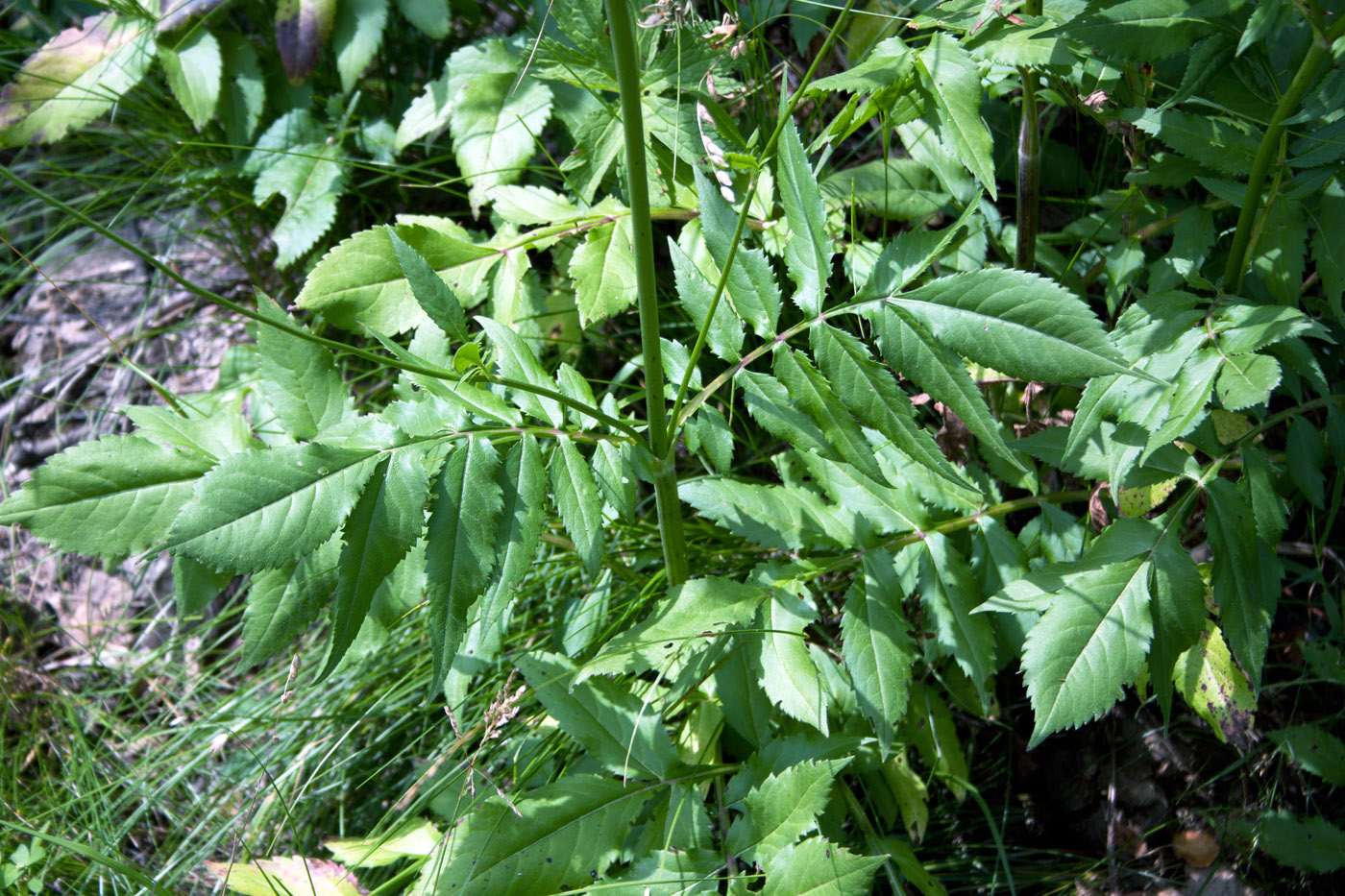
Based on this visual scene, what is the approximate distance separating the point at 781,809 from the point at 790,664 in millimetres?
209

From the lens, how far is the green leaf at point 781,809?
125 cm

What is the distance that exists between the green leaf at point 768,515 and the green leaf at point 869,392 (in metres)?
0.33

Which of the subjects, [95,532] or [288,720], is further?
[288,720]

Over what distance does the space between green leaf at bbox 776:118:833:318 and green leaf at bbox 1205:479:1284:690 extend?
0.67 m

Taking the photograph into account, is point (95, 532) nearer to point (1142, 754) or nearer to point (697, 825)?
point (697, 825)

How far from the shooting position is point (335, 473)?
3.55ft

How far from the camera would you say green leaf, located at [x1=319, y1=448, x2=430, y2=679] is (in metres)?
1.04

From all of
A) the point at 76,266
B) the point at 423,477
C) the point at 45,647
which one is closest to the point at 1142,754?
the point at 423,477

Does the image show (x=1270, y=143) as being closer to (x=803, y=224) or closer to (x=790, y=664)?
(x=803, y=224)

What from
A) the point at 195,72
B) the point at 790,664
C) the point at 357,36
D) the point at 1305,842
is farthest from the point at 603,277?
the point at 1305,842

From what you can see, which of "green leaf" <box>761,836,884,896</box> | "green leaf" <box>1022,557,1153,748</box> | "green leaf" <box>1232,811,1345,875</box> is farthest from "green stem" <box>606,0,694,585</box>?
"green leaf" <box>1232,811,1345,875</box>

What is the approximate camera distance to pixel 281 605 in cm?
129

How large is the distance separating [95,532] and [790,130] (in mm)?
1151

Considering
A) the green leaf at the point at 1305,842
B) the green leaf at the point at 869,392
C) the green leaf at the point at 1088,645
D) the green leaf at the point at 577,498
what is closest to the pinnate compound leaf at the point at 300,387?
the green leaf at the point at 577,498
